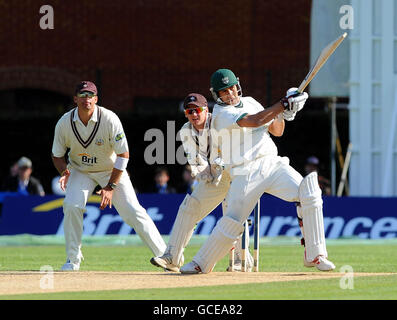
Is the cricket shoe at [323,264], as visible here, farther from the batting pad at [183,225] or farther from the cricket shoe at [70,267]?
the cricket shoe at [70,267]

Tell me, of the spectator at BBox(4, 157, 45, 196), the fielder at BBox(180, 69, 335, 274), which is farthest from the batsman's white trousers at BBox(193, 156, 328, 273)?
the spectator at BBox(4, 157, 45, 196)

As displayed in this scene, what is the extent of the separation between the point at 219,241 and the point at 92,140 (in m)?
2.11

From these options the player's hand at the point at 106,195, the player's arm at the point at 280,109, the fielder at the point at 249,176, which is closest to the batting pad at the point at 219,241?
the fielder at the point at 249,176

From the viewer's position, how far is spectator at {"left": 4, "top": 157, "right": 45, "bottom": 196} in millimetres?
18750

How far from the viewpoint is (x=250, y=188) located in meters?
10.0

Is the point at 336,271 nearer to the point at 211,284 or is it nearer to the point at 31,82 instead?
the point at 211,284

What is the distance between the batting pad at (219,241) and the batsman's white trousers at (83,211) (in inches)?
47.4

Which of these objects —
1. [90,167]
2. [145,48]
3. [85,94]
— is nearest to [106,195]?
[90,167]

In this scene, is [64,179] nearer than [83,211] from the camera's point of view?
No

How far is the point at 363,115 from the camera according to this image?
19.2 meters

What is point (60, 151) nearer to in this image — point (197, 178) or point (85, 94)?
point (85, 94)

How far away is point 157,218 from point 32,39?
35.0ft

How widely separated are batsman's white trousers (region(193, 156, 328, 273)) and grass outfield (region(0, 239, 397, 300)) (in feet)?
2.62
